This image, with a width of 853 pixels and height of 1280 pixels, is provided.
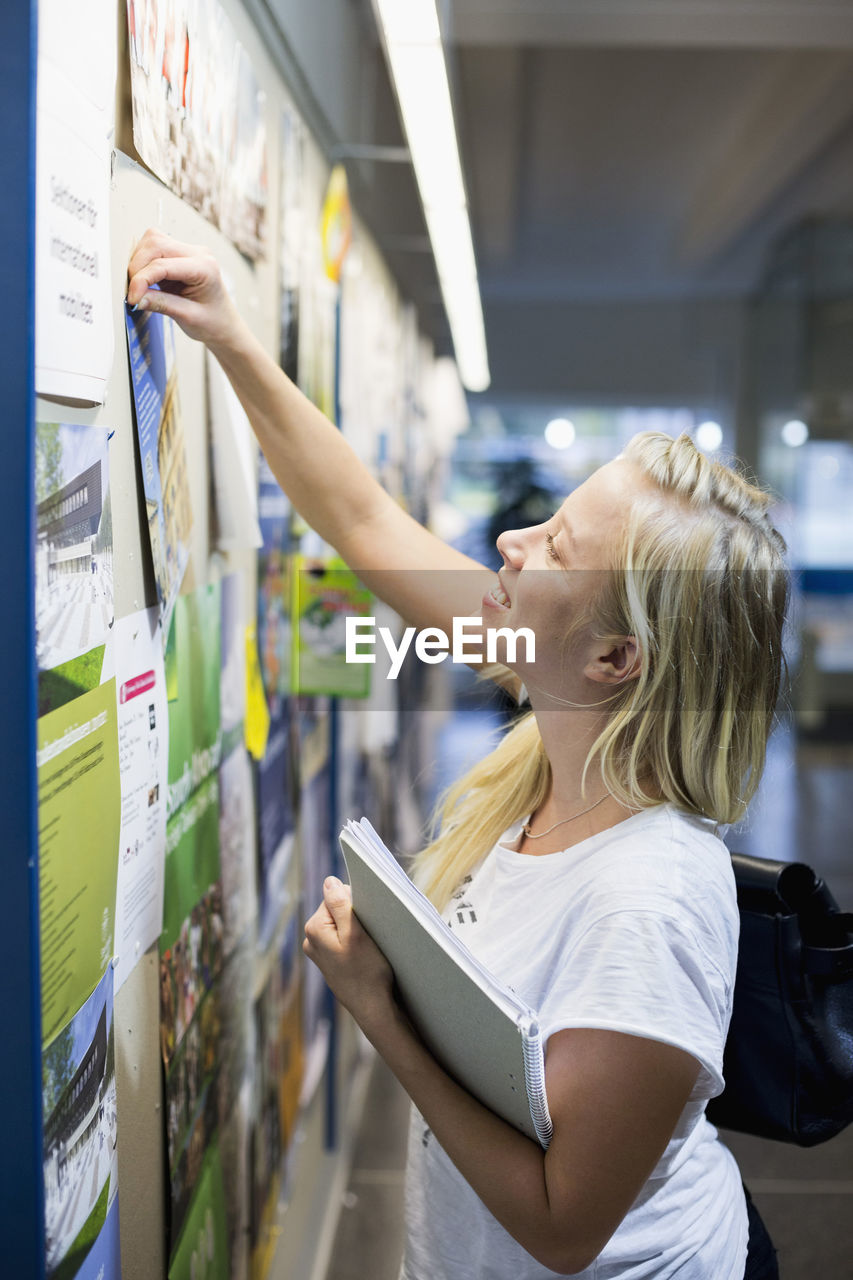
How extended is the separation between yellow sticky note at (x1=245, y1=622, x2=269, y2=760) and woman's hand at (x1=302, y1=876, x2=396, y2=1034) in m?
0.63

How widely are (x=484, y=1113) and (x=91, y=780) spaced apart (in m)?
0.47

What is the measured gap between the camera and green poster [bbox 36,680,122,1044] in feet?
2.60

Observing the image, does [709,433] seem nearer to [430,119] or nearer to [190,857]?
[430,119]

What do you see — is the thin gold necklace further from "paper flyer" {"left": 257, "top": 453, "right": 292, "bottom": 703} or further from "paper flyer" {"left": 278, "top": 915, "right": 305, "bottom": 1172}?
"paper flyer" {"left": 278, "top": 915, "right": 305, "bottom": 1172}

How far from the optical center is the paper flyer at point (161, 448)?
104 cm

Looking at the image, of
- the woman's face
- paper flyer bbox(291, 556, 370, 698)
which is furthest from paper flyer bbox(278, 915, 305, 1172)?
the woman's face

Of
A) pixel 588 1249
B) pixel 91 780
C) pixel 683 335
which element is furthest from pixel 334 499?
pixel 683 335

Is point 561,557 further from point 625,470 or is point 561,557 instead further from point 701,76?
point 701,76

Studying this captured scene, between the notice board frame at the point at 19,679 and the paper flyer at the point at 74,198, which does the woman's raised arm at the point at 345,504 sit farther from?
the notice board frame at the point at 19,679

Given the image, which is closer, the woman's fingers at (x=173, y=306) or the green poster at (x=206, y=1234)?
the woman's fingers at (x=173, y=306)

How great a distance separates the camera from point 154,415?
3.55ft

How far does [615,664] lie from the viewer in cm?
112

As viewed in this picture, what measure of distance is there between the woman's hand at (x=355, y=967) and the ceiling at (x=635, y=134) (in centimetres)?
274

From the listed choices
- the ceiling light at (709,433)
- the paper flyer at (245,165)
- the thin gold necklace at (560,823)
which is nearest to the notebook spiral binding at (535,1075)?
the thin gold necklace at (560,823)
